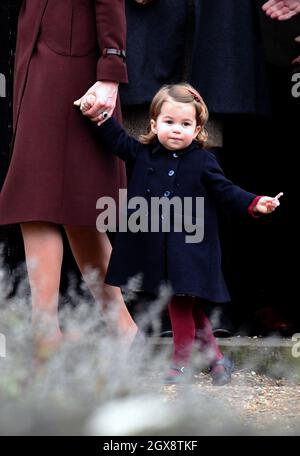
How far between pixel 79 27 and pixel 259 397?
4.63 ft

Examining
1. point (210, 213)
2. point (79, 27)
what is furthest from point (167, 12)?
point (210, 213)

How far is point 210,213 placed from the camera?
3.73 metres

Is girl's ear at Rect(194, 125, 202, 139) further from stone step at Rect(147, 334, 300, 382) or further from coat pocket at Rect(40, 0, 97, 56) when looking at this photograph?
stone step at Rect(147, 334, 300, 382)

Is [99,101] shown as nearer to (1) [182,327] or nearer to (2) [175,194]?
(2) [175,194]

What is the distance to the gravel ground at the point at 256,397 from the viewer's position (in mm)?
3295

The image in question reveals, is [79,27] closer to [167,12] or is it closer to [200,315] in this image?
[167,12]

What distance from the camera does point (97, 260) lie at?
384cm

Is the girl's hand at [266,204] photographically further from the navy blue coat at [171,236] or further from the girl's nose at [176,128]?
the girl's nose at [176,128]

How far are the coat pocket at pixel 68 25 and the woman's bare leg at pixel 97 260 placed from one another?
634mm

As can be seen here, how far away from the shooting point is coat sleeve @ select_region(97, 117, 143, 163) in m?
3.70

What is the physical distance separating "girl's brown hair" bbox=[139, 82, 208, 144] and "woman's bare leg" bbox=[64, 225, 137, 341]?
1.27ft
